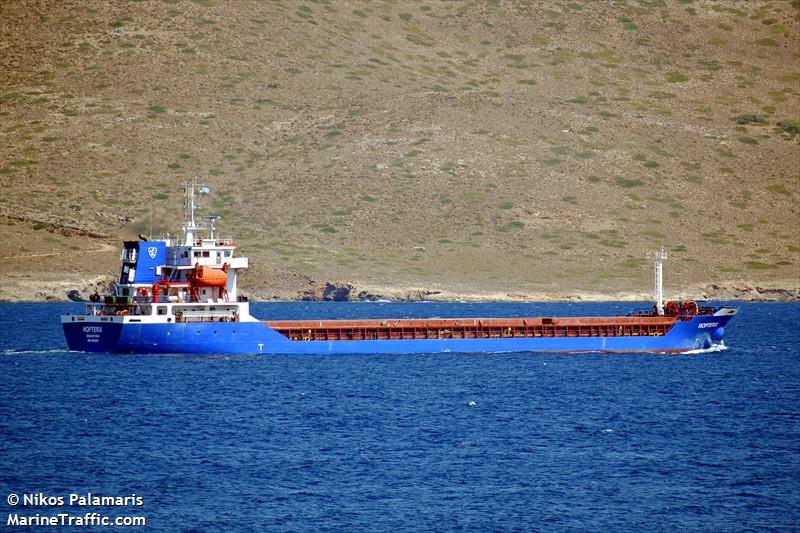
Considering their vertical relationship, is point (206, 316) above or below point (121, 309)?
below

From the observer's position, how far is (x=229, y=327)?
7194 cm

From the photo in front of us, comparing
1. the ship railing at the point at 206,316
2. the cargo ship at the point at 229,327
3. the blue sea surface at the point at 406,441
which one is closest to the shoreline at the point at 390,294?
the blue sea surface at the point at 406,441

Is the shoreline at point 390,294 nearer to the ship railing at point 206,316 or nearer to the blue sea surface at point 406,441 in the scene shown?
the blue sea surface at point 406,441

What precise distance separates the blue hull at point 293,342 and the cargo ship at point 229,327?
0.06 m

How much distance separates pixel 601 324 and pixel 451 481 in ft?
135

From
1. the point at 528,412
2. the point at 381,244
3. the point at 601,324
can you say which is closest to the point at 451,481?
the point at 528,412

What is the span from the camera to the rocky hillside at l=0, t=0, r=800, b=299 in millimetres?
150375

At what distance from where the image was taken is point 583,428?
173ft

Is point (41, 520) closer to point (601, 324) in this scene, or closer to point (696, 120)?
point (601, 324)

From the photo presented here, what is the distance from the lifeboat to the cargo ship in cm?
5

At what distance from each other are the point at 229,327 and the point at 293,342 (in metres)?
4.53

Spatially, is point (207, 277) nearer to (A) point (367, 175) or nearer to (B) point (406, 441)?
(B) point (406, 441)

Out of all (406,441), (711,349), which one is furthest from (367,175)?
(406,441)

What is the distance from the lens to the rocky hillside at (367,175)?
150 meters
